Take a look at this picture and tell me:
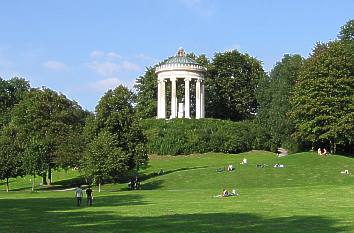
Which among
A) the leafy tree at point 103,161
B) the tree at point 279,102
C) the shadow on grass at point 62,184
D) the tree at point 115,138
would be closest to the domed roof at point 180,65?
the tree at point 279,102

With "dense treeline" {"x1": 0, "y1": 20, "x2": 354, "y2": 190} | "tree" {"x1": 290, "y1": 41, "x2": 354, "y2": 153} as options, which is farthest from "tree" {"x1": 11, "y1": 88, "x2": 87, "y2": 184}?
"tree" {"x1": 290, "y1": 41, "x2": 354, "y2": 153}

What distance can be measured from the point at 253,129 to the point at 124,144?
2734 centimetres

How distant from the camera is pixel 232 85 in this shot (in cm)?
9919

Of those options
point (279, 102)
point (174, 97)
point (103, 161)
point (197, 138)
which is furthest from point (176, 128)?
point (103, 161)

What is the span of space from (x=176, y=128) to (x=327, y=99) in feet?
73.1

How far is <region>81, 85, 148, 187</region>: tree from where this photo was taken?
51.4m

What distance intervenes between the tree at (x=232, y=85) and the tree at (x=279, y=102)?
16.1 metres

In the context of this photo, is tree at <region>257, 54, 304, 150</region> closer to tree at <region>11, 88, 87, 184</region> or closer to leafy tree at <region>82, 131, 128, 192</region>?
tree at <region>11, 88, 87, 184</region>

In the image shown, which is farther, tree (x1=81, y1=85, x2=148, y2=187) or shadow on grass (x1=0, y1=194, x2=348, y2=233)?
tree (x1=81, y1=85, x2=148, y2=187)

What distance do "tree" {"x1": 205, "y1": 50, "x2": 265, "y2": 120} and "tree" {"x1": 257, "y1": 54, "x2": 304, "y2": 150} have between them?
16.1 metres

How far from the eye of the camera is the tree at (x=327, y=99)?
6388 centimetres

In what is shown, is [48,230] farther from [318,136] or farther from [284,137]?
[284,137]

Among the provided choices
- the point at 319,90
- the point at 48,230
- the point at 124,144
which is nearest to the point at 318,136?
the point at 319,90

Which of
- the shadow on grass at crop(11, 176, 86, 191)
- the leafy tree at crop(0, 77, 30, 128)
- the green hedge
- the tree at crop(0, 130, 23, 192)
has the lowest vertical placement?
the shadow on grass at crop(11, 176, 86, 191)
